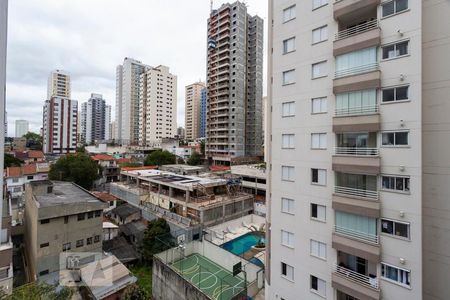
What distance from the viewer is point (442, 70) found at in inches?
374

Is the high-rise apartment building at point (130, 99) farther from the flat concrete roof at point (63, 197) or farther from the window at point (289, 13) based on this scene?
the window at point (289, 13)

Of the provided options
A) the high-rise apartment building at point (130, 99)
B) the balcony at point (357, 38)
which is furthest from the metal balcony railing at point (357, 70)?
the high-rise apartment building at point (130, 99)

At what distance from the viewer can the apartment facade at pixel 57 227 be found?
1886 centimetres

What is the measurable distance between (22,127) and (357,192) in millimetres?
163344

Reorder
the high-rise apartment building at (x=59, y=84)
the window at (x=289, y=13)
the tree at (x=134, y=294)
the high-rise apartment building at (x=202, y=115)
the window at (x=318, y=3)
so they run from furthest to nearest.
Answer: the high-rise apartment building at (x=202, y=115) < the high-rise apartment building at (x=59, y=84) < the tree at (x=134, y=294) < the window at (x=289, y=13) < the window at (x=318, y=3)

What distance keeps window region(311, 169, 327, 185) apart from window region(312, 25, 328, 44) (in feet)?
21.5

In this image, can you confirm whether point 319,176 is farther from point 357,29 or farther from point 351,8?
point 351,8

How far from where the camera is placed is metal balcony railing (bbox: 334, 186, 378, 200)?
10.4 metres

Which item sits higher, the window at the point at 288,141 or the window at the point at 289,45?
the window at the point at 289,45

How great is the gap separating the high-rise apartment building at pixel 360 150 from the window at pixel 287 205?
5 centimetres

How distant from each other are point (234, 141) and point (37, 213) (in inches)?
1816

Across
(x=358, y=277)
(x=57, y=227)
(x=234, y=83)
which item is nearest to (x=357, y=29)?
(x=358, y=277)

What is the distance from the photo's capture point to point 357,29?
10820 millimetres

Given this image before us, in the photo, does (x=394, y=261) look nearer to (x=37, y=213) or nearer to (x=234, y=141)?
(x=37, y=213)
